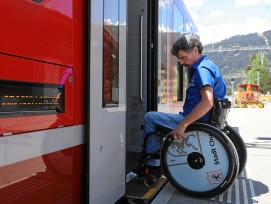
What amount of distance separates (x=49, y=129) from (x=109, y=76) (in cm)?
89

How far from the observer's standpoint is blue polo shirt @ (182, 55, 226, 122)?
3.32 m

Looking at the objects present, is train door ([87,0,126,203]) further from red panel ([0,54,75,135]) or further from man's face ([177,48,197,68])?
man's face ([177,48,197,68])

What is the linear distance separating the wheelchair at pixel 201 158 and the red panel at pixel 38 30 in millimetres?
1719

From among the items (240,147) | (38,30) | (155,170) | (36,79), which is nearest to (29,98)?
(36,79)

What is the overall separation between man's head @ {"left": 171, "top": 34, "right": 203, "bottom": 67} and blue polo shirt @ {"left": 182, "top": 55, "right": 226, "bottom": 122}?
7 centimetres

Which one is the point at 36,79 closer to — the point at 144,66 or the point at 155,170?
the point at 155,170

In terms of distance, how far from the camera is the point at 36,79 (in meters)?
1.76

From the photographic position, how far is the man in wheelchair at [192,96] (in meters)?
3.27

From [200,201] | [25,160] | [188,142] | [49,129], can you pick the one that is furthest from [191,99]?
[25,160]

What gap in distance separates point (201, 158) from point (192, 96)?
630 millimetres

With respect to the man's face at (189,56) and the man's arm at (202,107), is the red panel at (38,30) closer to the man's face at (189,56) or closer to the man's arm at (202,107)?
the man's arm at (202,107)

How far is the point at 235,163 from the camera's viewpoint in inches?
128

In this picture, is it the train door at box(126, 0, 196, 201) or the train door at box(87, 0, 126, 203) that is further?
the train door at box(126, 0, 196, 201)

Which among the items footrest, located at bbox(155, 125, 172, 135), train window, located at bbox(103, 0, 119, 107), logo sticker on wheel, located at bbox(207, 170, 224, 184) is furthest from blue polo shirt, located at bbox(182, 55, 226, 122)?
train window, located at bbox(103, 0, 119, 107)
